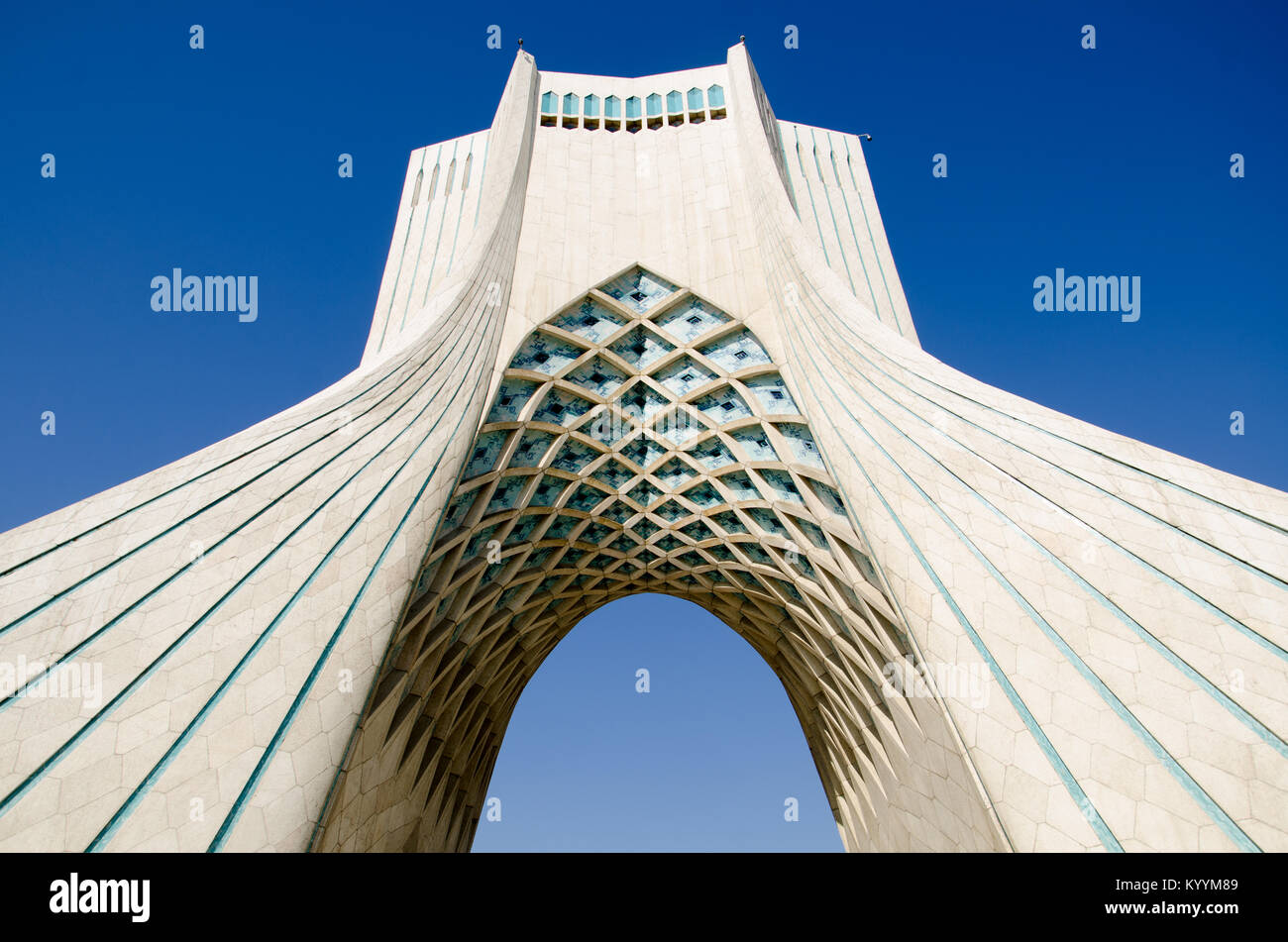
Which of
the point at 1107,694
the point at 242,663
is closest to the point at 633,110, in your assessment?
the point at 242,663

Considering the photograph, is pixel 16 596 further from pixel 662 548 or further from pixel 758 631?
pixel 758 631

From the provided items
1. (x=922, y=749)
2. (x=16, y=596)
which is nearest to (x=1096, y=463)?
(x=922, y=749)

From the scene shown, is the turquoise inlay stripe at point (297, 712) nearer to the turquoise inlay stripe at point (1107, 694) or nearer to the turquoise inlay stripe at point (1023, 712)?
the turquoise inlay stripe at point (1023, 712)

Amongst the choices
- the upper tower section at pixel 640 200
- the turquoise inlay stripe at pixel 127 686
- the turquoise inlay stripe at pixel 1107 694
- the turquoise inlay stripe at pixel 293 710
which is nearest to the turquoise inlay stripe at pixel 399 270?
the upper tower section at pixel 640 200

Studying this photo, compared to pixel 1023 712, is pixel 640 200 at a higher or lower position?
higher

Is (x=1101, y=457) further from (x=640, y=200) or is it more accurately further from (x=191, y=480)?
(x=191, y=480)

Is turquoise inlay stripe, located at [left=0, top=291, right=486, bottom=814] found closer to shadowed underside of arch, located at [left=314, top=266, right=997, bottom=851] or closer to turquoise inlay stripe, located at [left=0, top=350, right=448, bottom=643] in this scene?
turquoise inlay stripe, located at [left=0, top=350, right=448, bottom=643]
